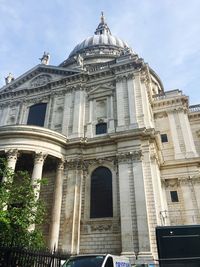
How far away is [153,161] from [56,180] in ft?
26.9

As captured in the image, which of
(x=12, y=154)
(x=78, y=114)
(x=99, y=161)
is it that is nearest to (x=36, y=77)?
(x=78, y=114)

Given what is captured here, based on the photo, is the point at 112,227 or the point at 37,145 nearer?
the point at 112,227

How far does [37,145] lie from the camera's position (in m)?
20.5

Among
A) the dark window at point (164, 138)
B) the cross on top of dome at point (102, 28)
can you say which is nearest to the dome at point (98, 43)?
the cross on top of dome at point (102, 28)

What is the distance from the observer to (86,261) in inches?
376

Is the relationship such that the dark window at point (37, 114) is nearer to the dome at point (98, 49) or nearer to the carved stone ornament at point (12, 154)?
the carved stone ornament at point (12, 154)

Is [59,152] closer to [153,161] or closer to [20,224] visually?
[153,161]

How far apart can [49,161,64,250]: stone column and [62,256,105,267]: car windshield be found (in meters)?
8.15

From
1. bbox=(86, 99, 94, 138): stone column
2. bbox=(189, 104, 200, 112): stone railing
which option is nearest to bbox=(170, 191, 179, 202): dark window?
bbox=(86, 99, 94, 138): stone column

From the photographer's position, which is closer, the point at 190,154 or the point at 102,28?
the point at 190,154

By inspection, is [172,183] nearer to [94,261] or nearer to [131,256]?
[131,256]

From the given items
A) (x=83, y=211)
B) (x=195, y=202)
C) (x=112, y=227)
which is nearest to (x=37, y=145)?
(x=83, y=211)

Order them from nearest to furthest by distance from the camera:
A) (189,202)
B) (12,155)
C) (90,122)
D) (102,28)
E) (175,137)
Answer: (12,155)
(189,202)
(90,122)
(175,137)
(102,28)

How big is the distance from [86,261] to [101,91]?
1919cm
